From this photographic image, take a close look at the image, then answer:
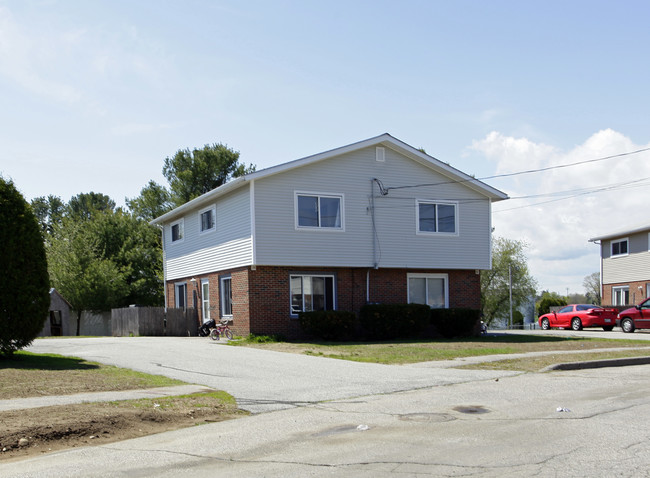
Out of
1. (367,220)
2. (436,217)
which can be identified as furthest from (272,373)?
(436,217)

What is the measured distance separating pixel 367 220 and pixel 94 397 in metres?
16.2

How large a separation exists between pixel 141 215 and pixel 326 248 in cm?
3480

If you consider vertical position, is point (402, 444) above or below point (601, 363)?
above

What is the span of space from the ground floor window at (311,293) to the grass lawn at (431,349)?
2541mm

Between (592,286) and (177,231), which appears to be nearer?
(177,231)

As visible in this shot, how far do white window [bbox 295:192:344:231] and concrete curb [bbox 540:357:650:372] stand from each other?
37.7 ft

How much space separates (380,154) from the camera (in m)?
26.1

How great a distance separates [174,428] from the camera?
8.69 meters

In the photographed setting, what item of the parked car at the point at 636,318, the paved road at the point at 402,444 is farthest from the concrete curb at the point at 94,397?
the parked car at the point at 636,318

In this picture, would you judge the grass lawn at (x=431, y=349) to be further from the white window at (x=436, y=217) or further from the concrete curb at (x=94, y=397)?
the concrete curb at (x=94, y=397)

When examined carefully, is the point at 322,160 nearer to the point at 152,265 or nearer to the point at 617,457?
the point at 617,457

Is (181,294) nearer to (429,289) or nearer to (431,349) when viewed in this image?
(429,289)

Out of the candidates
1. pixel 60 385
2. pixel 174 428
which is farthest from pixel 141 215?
pixel 174 428

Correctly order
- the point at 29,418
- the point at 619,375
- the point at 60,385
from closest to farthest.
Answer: the point at 29,418 → the point at 60,385 → the point at 619,375
